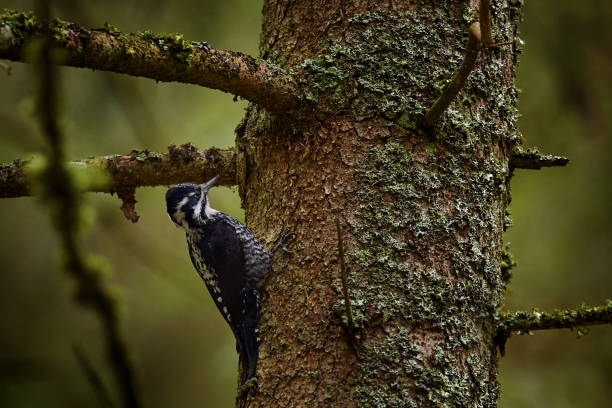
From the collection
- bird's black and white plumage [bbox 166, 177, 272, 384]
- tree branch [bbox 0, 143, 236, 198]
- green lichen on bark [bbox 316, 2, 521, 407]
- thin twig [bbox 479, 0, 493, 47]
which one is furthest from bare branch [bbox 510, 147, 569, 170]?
tree branch [bbox 0, 143, 236, 198]

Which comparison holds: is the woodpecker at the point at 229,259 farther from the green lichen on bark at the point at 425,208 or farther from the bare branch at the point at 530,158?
the bare branch at the point at 530,158

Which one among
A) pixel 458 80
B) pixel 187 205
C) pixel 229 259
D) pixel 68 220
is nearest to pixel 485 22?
pixel 458 80

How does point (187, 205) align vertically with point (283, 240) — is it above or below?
above

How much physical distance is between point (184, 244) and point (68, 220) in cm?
414

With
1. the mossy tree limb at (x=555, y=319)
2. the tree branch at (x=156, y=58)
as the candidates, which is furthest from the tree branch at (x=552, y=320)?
the tree branch at (x=156, y=58)

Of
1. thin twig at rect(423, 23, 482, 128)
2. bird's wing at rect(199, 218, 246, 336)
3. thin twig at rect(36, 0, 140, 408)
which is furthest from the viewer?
bird's wing at rect(199, 218, 246, 336)

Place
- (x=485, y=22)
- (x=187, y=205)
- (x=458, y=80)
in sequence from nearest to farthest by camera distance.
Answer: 1. (x=485, y=22)
2. (x=458, y=80)
3. (x=187, y=205)

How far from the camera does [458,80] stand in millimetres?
1871

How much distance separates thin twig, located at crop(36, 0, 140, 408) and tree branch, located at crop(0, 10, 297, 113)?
2.50ft

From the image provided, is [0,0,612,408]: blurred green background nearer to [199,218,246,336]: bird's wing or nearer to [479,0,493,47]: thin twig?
[199,218,246,336]: bird's wing

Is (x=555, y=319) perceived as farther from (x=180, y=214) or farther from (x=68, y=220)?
(x=180, y=214)

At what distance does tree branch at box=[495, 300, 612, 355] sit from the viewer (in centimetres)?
204

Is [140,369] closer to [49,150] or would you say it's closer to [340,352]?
[340,352]

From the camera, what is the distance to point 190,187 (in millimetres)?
3635
